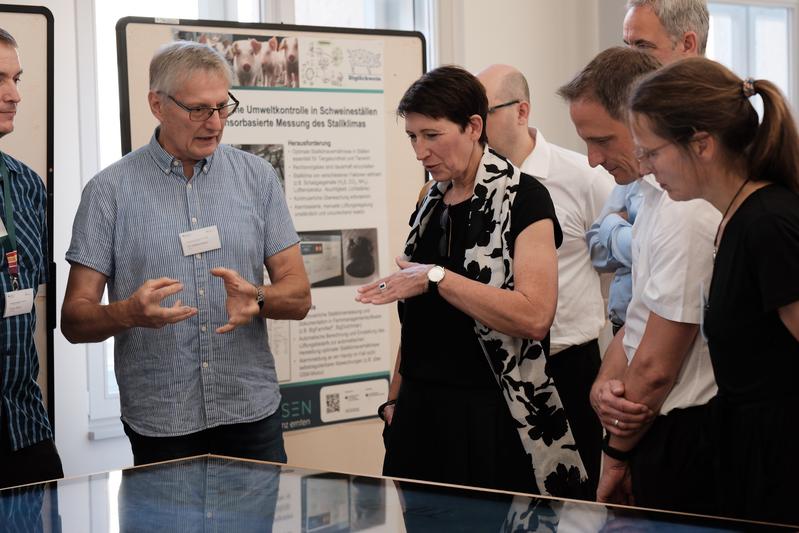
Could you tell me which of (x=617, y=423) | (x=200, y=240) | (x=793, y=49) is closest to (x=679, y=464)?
(x=617, y=423)

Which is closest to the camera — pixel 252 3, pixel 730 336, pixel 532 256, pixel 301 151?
pixel 730 336

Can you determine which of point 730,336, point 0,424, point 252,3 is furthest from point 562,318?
point 252,3

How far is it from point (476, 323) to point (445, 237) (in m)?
0.24

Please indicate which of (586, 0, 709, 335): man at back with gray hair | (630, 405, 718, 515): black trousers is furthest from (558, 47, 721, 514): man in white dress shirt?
(586, 0, 709, 335): man at back with gray hair

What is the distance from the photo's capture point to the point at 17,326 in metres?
2.43

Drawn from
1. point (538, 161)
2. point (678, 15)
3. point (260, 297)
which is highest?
point (678, 15)

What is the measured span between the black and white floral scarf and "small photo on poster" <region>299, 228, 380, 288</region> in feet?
4.42

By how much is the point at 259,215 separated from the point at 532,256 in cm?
89

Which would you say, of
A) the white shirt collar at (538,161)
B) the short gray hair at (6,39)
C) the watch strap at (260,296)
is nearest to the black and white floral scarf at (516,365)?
the watch strap at (260,296)

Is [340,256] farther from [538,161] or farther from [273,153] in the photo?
[538,161]

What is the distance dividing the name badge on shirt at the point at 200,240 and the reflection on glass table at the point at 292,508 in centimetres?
98

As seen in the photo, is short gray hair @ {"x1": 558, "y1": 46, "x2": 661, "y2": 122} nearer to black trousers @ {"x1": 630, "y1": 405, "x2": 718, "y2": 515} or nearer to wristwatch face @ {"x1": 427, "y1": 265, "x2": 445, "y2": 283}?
wristwatch face @ {"x1": 427, "y1": 265, "x2": 445, "y2": 283}

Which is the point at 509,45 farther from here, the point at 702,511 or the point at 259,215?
the point at 702,511

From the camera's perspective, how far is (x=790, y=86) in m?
5.74
